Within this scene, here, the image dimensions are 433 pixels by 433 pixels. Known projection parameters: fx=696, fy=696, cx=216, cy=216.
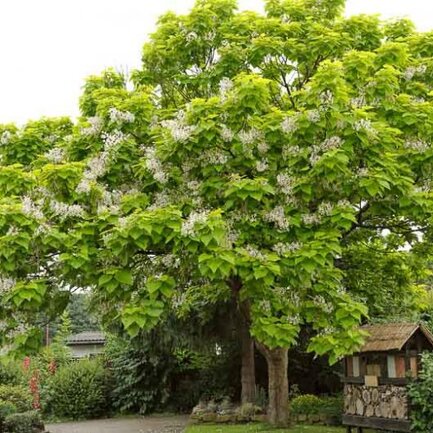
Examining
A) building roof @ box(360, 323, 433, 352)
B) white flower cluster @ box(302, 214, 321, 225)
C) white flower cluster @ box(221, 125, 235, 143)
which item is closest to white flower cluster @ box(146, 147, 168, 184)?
white flower cluster @ box(221, 125, 235, 143)

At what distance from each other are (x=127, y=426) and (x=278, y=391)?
5652 mm

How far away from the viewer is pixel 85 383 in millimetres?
21766

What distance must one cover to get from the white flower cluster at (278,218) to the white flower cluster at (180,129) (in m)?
1.58

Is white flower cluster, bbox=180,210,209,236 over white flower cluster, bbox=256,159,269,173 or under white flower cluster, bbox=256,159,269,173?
under

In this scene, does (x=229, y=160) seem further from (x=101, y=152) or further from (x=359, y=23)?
(x=359, y=23)

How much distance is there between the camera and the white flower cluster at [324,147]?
9.66 meters

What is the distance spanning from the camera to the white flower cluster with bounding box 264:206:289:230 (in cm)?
977

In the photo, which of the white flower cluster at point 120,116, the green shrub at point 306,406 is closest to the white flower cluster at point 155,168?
the white flower cluster at point 120,116

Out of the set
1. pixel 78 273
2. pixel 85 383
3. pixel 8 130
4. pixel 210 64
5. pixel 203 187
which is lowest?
pixel 85 383

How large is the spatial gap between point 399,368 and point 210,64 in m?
6.28

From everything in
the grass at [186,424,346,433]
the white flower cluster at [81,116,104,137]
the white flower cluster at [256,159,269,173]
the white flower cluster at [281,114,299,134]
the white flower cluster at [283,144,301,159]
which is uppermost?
the white flower cluster at [81,116,104,137]

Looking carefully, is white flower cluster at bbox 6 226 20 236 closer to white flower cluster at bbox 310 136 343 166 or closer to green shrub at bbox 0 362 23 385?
Result: white flower cluster at bbox 310 136 343 166

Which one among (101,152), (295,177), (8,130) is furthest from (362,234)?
(8,130)

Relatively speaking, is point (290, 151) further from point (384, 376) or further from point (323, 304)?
point (384, 376)
